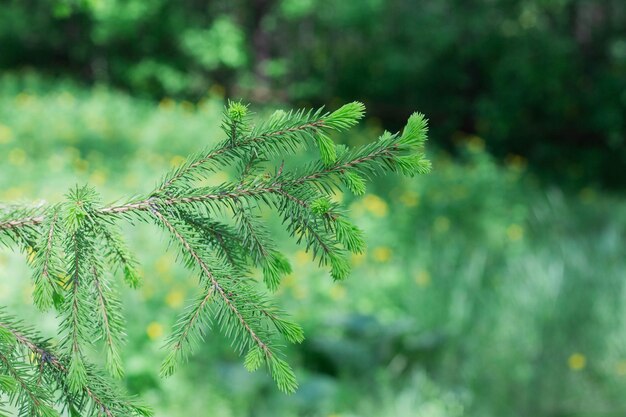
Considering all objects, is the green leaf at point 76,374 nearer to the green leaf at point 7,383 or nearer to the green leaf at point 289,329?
the green leaf at point 7,383

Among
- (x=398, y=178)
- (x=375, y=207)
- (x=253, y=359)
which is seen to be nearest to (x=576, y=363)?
(x=375, y=207)

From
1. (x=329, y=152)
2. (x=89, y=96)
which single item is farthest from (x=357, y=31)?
(x=329, y=152)

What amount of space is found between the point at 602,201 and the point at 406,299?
3394mm

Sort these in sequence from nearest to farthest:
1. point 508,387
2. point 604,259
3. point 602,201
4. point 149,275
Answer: point 508,387 < point 149,275 < point 604,259 < point 602,201

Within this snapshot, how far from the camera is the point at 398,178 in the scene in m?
6.33

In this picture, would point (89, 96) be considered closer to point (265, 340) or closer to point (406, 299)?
point (406, 299)

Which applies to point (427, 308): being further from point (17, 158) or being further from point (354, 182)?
point (17, 158)

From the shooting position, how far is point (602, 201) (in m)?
6.81

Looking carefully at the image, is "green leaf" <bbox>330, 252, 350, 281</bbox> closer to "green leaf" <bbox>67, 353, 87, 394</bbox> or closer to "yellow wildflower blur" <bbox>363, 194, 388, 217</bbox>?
"green leaf" <bbox>67, 353, 87, 394</bbox>

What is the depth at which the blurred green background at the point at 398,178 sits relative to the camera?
340cm

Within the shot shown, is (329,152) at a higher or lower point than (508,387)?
higher

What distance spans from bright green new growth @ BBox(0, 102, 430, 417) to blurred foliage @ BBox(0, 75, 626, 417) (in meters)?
1.19

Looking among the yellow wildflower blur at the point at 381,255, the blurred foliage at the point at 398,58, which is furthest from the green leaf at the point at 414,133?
the blurred foliage at the point at 398,58

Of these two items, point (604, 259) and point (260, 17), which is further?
point (260, 17)
